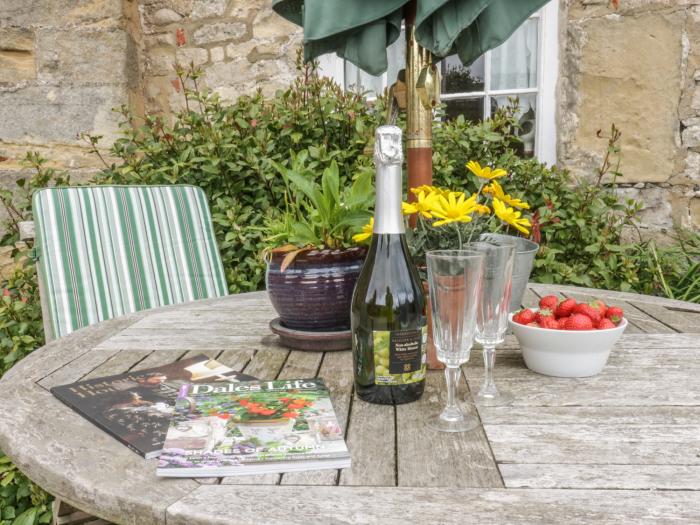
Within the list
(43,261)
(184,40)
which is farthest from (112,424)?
(184,40)

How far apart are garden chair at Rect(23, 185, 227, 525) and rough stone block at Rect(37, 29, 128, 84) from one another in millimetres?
1245

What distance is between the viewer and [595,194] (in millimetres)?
2785

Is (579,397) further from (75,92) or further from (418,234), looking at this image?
(75,92)

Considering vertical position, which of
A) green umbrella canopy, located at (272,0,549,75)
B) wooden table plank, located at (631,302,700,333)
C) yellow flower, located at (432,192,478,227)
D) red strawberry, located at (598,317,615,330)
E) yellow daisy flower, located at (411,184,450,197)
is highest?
green umbrella canopy, located at (272,0,549,75)

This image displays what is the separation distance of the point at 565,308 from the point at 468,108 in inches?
93.4

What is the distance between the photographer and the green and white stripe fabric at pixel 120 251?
1.84 meters

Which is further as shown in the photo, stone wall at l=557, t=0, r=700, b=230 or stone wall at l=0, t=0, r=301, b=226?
stone wall at l=0, t=0, r=301, b=226

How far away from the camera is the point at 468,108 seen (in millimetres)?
3248

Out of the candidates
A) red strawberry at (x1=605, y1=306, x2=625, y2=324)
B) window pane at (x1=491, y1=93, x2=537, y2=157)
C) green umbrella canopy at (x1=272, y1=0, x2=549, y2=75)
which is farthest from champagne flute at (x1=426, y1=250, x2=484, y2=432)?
window pane at (x1=491, y1=93, x2=537, y2=157)

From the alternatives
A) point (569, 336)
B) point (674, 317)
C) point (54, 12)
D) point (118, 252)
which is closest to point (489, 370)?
point (569, 336)

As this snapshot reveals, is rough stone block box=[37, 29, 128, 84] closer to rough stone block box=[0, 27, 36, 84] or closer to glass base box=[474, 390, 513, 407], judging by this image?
rough stone block box=[0, 27, 36, 84]

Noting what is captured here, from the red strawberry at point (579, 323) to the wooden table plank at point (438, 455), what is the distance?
0.22 m

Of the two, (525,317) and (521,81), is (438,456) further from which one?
(521,81)

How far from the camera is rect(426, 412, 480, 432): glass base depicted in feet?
2.75
